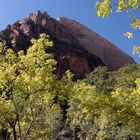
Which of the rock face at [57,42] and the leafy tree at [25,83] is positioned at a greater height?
the rock face at [57,42]

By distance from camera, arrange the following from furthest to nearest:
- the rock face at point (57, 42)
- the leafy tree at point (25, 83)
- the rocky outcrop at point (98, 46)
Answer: the rocky outcrop at point (98, 46) < the rock face at point (57, 42) < the leafy tree at point (25, 83)

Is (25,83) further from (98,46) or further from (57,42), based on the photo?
(98,46)

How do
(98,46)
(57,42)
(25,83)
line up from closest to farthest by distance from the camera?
(25,83), (57,42), (98,46)

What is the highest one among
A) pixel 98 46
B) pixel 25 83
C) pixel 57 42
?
pixel 98 46

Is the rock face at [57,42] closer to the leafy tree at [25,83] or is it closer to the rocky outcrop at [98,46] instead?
the rocky outcrop at [98,46]

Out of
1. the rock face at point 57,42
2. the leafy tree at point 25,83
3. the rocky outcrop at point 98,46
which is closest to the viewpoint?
the leafy tree at point 25,83

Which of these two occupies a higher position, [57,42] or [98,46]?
[98,46]

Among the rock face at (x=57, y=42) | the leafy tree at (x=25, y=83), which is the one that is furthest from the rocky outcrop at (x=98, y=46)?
the leafy tree at (x=25, y=83)

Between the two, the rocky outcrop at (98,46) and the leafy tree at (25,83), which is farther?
the rocky outcrop at (98,46)

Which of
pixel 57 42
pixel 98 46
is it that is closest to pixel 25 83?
pixel 57 42

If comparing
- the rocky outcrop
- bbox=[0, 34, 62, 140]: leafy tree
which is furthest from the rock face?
bbox=[0, 34, 62, 140]: leafy tree

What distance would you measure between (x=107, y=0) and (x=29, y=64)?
1155 centimetres

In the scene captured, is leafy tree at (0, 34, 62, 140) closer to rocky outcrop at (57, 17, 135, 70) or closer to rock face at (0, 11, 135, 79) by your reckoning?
rock face at (0, 11, 135, 79)

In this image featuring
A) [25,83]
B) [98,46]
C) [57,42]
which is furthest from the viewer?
[98,46]
